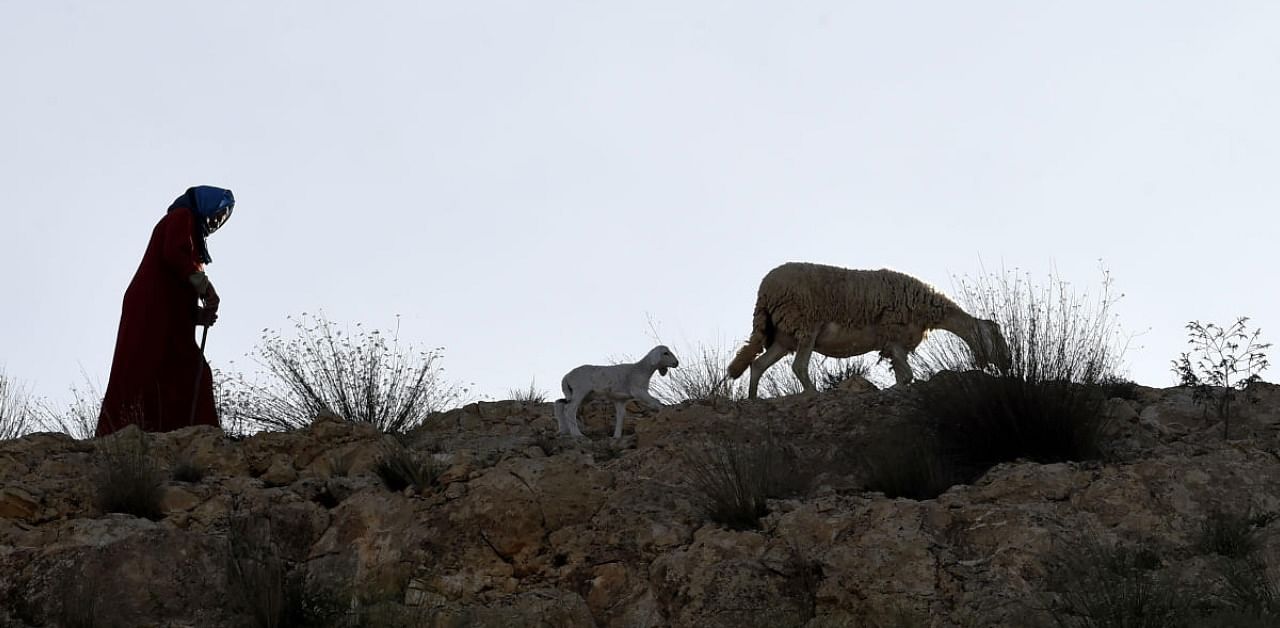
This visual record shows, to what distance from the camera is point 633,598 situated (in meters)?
7.94

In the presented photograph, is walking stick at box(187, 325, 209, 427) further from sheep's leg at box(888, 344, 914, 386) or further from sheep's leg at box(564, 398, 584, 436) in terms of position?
sheep's leg at box(888, 344, 914, 386)

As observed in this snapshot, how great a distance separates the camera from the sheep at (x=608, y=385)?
11062mm

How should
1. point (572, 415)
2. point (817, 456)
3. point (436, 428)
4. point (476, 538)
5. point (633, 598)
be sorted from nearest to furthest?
point (633, 598), point (476, 538), point (817, 456), point (572, 415), point (436, 428)

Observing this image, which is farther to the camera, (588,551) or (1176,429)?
(1176,429)

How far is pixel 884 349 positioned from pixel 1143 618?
774 centimetres

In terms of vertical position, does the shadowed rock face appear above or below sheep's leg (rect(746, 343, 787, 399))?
below

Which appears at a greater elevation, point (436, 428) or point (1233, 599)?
point (436, 428)

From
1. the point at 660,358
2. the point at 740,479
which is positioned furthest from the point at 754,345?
the point at 740,479

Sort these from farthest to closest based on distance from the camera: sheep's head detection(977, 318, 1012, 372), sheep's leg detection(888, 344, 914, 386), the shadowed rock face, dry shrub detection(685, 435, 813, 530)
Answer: sheep's leg detection(888, 344, 914, 386), sheep's head detection(977, 318, 1012, 372), dry shrub detection(685, 435, 813, 530), the shadowed rock face

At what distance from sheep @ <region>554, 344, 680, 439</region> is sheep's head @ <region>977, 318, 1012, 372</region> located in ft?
7.33

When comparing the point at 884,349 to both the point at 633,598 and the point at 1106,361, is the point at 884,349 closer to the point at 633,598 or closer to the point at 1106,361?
the point at 1106,361

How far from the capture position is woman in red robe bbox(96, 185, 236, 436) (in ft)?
38.9

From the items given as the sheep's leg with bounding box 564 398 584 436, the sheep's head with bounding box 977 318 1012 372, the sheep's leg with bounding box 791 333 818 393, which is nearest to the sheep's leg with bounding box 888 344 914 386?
the sheep's leg with bounding box 791 333 818 393

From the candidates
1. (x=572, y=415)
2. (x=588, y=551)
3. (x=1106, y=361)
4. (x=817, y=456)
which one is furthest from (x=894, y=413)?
(x=588, y=551)
